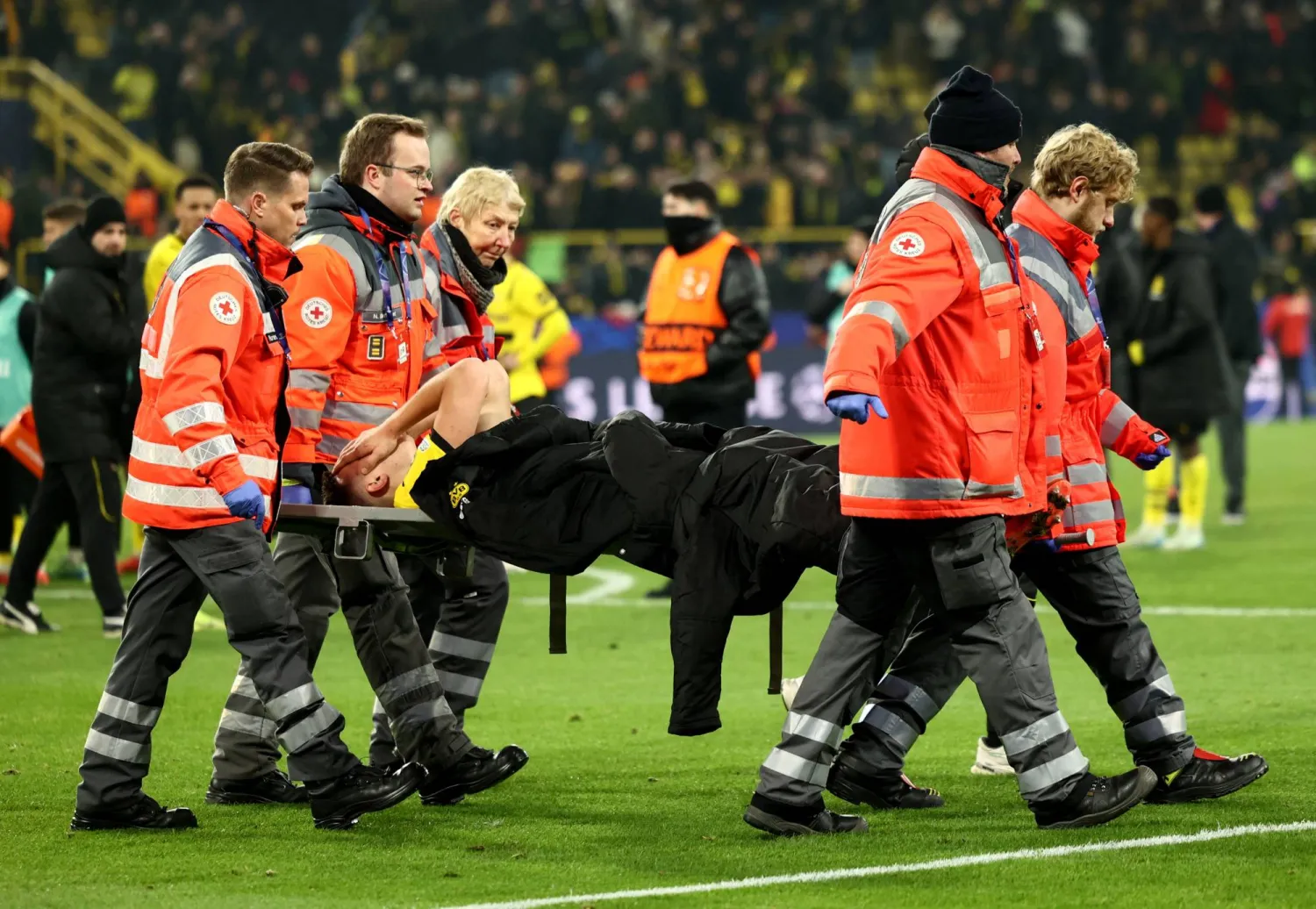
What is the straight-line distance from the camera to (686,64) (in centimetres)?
2988

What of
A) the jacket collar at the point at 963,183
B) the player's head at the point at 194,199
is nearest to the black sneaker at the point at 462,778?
the jacket collar at the point at 963,183

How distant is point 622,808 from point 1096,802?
4.92 feet

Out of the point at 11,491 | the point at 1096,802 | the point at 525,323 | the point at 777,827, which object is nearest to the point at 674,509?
the point at 777,827

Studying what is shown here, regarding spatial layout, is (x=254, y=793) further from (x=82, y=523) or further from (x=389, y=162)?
(x=82, y=523)

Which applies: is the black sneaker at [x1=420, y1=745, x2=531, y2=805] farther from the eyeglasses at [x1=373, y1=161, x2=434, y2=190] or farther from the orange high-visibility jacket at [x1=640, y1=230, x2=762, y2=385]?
the orange high-visibility jacket at [x1=640, y1=230, x2=762, y2=385]

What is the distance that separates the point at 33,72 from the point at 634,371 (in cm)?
932

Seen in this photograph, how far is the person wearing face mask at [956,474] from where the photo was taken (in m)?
5.50

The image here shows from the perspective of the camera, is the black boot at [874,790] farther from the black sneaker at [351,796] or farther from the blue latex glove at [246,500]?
the blue latex glove at [246,500]

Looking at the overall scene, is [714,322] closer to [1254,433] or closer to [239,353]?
[239,353]

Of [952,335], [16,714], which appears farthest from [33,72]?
[952,335]

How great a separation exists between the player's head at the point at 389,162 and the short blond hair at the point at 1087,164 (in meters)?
1.97

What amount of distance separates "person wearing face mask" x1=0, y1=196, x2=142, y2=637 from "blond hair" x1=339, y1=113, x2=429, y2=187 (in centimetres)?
406

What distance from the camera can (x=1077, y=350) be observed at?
6.10m

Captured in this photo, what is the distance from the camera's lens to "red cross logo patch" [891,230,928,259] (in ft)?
17.8
